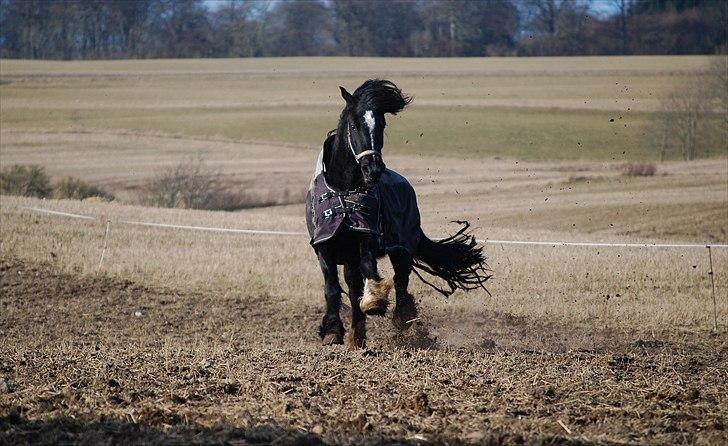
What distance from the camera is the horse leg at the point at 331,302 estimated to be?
8.82 metres

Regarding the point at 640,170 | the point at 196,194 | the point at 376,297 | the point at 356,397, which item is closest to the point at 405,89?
the point at 640,170

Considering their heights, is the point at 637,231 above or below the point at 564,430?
below

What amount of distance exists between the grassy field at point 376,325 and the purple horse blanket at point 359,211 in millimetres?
991

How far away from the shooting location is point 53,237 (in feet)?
57.0

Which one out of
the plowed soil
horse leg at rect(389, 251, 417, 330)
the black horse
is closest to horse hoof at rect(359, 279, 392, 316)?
the black horse

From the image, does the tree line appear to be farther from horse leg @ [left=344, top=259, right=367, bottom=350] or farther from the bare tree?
horse leg @ [left=344, top=259, right=367, bottom=350]

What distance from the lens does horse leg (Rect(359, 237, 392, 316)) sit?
27.3 feet

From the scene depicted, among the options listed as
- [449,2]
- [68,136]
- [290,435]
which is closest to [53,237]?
[290,435]

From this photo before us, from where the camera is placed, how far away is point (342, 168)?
340 inches

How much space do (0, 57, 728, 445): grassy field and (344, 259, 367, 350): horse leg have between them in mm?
296

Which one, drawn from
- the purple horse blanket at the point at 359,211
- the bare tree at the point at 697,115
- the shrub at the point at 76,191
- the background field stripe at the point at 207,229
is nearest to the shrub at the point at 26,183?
the shrub at the point at 76,191

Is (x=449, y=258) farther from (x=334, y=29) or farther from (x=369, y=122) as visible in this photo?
(x=334, y=29)

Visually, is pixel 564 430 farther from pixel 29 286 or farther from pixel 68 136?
pixel 68 136

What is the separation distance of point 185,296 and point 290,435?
908 cm
